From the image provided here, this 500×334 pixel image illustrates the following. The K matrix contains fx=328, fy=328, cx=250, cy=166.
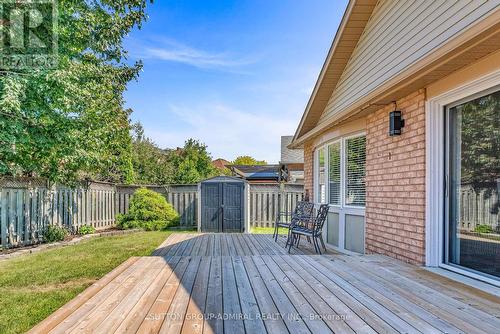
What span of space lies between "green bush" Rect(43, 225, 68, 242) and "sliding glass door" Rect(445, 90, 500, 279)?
7.66 m

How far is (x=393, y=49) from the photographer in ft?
15.6

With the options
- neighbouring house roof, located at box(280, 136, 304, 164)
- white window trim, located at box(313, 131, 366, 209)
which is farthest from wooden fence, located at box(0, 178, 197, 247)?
neighbouring house roof, located at box(280, 136, 304, 164)

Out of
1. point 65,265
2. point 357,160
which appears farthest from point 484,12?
point 65,265

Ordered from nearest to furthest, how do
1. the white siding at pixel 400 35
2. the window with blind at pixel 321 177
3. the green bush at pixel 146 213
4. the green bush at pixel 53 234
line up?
the white siding at pixel 400 35 < the green bush at pixel 53 234 < the window with blind at pixel 321 177 < the green bush at pixel 146 213

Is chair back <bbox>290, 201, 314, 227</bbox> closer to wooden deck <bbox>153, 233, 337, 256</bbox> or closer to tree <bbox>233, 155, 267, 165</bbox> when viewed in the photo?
wooden deck <bbox>153, 233, 337, 256</bbox>

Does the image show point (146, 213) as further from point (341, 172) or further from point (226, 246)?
point (341, 172)

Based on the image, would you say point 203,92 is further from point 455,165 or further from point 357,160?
point 455,165

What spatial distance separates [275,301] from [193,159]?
14.8 m

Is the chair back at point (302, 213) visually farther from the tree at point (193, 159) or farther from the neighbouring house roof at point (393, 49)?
the tree at point (193, 159)

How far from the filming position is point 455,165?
3527 millimetres

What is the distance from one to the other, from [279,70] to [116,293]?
11578mm

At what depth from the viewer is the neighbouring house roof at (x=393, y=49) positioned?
2945 millimetres

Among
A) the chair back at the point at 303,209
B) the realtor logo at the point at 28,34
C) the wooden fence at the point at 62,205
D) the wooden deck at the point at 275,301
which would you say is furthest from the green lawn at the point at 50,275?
the realtor logo at the point at 28,34

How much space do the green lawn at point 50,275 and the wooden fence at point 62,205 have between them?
2.68 feet
